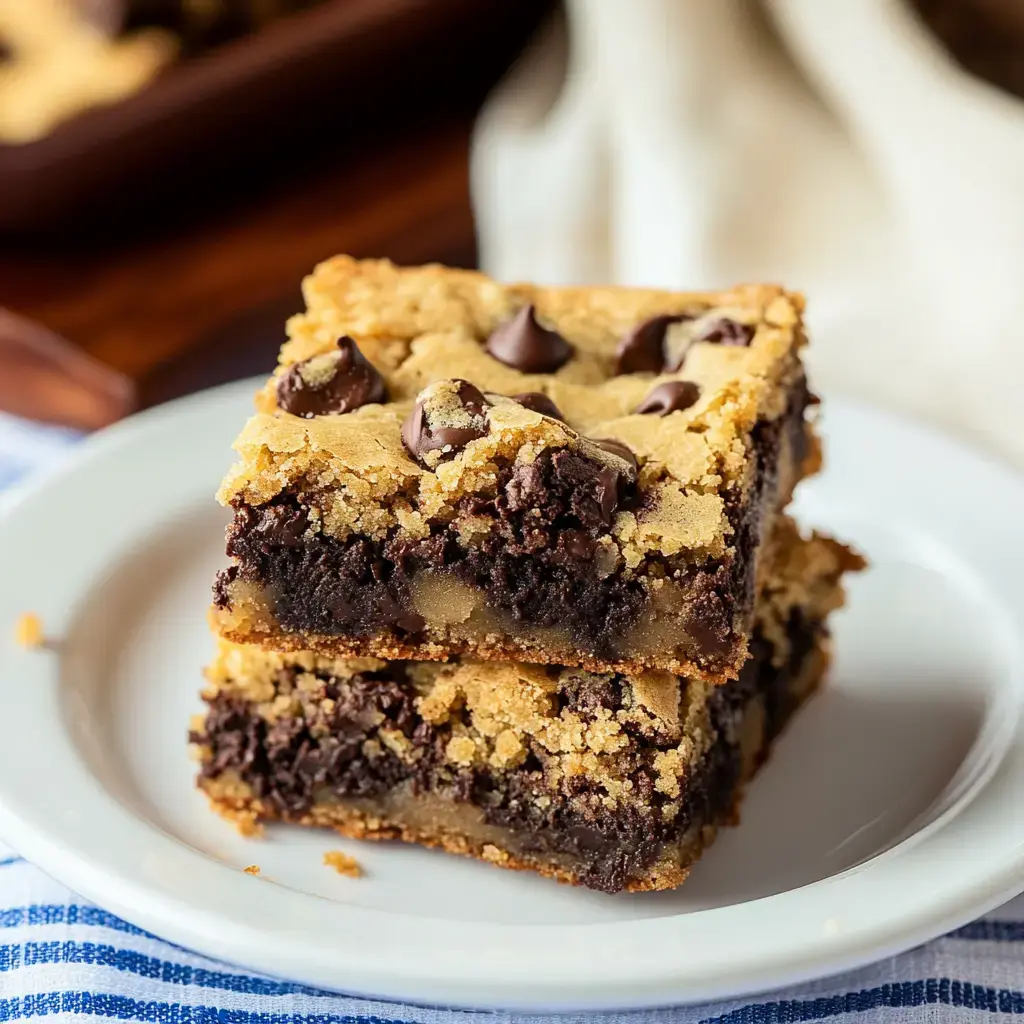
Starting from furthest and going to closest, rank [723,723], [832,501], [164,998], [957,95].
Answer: [957,95], [832,501], [723,723], [164,998]

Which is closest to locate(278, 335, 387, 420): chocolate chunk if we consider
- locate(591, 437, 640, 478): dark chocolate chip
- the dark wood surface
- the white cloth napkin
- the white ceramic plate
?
locate(591, 437, 640, 478): dark chocolate chip

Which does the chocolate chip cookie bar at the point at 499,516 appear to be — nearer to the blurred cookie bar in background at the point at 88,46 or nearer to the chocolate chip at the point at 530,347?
the chocolate chip at the point at 530,347

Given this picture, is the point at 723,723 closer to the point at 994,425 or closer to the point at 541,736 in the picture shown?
the point at 541,736

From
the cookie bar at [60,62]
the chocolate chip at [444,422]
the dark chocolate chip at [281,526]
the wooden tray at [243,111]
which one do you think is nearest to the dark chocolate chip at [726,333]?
the chocolate chip at [444,422]

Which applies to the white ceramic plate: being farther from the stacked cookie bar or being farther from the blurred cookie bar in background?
the blurred cookie bar in background

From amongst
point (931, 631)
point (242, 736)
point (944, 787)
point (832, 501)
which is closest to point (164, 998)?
point (242, 736)

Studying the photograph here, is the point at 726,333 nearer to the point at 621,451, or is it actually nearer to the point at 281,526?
the point at 621,451
